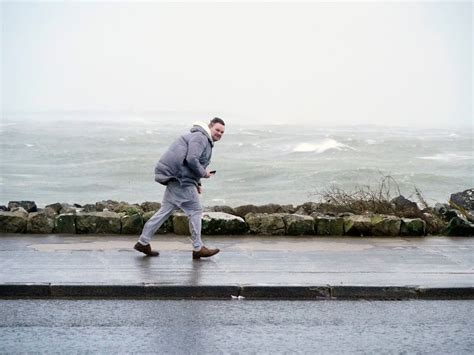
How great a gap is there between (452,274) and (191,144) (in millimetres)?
3454

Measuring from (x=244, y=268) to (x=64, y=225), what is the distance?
3319mm

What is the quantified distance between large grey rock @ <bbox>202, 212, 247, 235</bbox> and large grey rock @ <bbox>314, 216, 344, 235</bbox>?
1.07 meters

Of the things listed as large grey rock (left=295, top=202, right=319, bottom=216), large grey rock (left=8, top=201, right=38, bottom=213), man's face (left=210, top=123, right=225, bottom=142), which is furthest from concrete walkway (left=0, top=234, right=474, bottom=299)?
large grey rock (left=8, top=201, right=38, bottom=213)

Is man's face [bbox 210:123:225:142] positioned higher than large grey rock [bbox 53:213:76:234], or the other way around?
man's face [bbox 210:123:225:142]

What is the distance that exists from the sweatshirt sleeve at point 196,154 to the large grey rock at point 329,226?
8.72 ft

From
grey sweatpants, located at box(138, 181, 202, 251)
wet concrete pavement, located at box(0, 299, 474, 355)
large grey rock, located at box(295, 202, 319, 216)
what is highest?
grey sweatpants, located at box(138, 181, 202, 251)

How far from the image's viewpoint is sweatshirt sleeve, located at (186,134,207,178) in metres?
10.3

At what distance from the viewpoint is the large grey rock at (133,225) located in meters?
12.2

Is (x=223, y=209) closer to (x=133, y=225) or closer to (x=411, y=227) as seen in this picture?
(x=133, y=225)

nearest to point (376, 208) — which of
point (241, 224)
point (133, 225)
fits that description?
point (241, 224)

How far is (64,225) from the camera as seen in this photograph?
12.1 metres

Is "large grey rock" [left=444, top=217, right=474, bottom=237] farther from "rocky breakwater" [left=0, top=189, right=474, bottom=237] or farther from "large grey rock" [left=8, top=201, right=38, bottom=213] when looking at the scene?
"large grey rock" [left=8, top=201, right=38, bottom=213]

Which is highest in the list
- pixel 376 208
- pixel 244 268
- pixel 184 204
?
pixel 184 204

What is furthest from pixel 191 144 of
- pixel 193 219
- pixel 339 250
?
pixel 339 250
